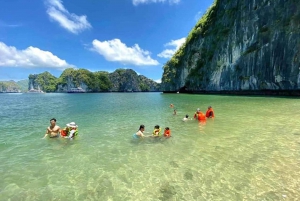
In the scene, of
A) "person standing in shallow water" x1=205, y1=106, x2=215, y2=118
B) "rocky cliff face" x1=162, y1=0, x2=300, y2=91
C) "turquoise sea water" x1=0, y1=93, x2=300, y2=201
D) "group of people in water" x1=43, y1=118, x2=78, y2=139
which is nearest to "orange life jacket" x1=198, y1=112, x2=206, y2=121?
"person standing in shallow water" x1=205, y1=106, x2=215, y2=118

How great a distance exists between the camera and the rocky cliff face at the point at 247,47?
38.7m

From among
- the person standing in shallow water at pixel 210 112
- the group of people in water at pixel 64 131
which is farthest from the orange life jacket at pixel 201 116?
the group of people in water at pixel 64 131

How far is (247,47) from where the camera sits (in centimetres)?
4869

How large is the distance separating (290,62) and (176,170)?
42.2 metres

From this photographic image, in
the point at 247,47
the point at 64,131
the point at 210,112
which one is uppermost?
the point at 247,47

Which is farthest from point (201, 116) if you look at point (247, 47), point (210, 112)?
point (247, 47)

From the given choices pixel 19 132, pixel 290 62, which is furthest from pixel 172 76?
pixel 19 132

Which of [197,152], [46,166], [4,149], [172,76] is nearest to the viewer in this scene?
[46,166]

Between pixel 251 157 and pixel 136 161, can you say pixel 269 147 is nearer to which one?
pixel 251 157

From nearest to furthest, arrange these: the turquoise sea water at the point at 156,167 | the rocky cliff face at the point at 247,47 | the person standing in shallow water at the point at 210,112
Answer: the turquoise sea water at the point at 156,167
the person standing in shallow water at the point at 210,112
the rocky cliff face at the point at 247,47

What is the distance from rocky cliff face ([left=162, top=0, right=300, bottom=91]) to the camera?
3869 centimetres

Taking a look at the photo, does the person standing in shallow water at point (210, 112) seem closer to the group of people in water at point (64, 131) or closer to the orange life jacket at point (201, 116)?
the orange life jacket at point (201, 116)

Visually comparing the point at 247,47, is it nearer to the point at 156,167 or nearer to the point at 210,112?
the point at 210,112

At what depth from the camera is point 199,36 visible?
237 ft
